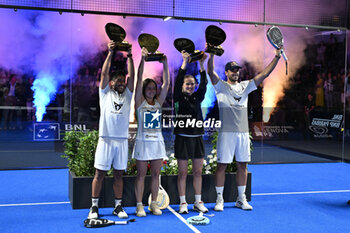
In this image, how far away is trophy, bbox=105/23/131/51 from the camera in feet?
17.8

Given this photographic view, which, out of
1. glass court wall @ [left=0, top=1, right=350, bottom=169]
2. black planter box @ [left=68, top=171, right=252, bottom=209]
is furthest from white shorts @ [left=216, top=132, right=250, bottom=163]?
glass court wall @ [left=0, top=1, right=350, bottom=169]

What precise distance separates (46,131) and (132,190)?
412cm

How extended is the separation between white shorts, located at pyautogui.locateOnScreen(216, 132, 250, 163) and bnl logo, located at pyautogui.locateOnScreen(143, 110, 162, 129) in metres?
0.96

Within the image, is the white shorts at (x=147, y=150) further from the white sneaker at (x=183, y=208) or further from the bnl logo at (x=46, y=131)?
the bnl logo at (x=46, y=131)

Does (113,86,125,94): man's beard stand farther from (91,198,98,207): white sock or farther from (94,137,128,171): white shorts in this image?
(91,198,98,207): white sock

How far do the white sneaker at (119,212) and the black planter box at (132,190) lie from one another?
40 centimetres

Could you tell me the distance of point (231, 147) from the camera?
19.6ft

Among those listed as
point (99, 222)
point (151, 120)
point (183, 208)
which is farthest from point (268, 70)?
point (99, 222)

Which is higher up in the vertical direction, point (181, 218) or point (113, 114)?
point (113, 114)

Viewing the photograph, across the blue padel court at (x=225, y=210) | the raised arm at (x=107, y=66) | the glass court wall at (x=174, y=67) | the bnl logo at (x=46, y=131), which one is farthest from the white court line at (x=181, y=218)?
the bnl logo at (x=46, y=131)

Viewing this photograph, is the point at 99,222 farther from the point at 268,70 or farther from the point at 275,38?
the point at 275,38

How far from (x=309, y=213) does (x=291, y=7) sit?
20.8 feet

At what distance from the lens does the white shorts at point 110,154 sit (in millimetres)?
5398

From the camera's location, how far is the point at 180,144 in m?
5.73
